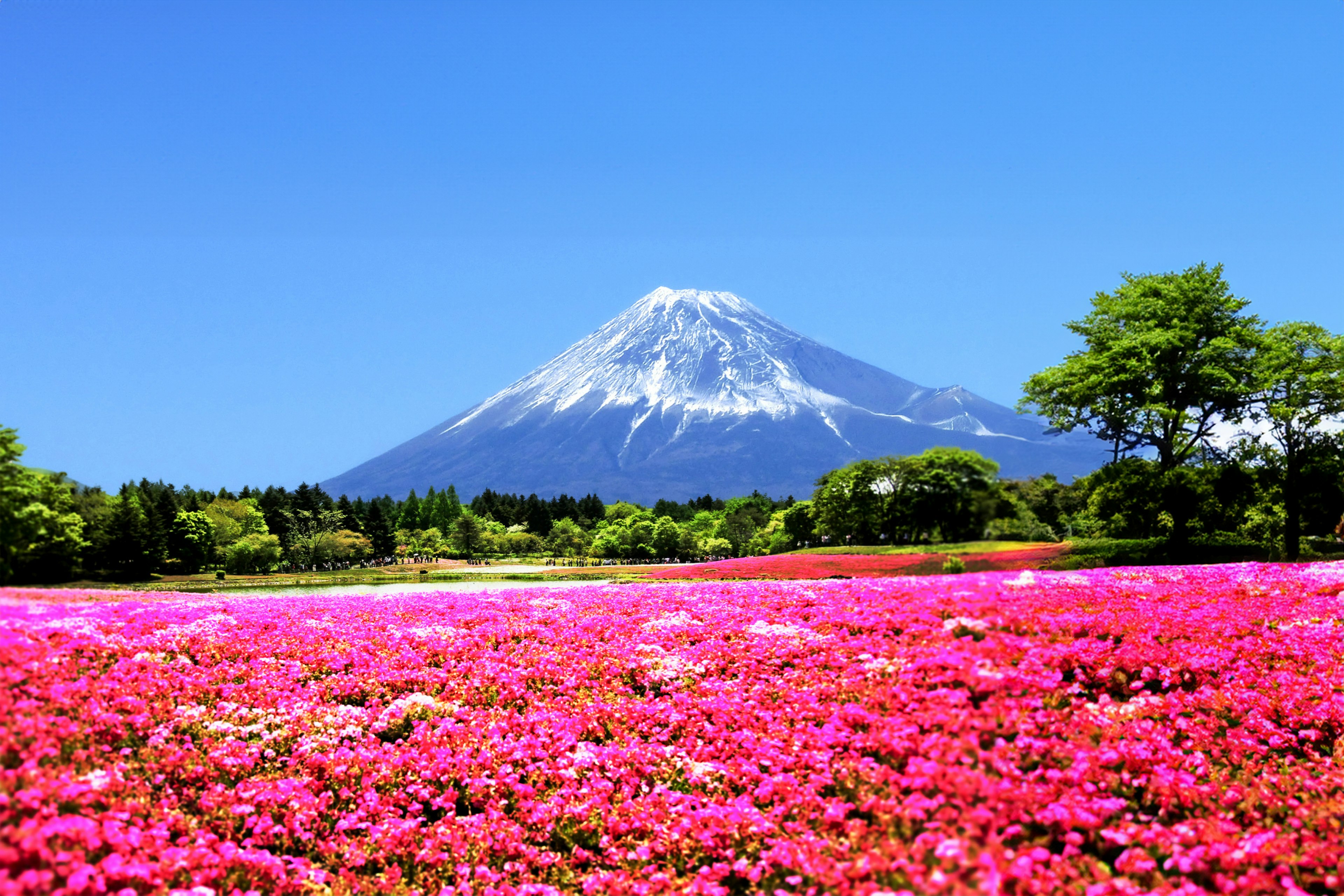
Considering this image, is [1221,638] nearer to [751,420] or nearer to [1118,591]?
[1118,591]

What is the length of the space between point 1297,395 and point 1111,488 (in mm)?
9366

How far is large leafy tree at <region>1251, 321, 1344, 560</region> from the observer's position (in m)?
28.5

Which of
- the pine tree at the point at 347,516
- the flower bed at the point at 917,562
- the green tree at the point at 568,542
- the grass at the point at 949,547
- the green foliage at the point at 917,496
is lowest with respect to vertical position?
the green tree at the point at 568,542

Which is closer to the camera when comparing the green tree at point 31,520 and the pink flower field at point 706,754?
the pink flower field at point 706,754

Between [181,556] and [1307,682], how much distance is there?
1869 cm

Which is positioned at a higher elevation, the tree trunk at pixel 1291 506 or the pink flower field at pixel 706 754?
the tree trunk at pixel 1291 506

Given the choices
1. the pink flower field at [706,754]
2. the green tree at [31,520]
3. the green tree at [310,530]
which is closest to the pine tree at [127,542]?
the pink flower field at [706,754]

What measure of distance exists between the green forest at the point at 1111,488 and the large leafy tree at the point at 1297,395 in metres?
0.06

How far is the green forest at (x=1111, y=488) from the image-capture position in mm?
6008

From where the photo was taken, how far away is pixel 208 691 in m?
8.98

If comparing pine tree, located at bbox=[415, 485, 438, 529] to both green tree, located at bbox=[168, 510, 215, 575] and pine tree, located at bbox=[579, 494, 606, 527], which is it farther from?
green tree, located at bbox=[168, 510, 215, 575]

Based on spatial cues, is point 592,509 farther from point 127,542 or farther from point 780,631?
point 780,631

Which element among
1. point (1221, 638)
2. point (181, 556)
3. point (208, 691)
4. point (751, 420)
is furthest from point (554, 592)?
point (751, 420)

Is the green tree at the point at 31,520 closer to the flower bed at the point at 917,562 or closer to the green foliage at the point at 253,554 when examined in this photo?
the flower bed at the point at 917,562
